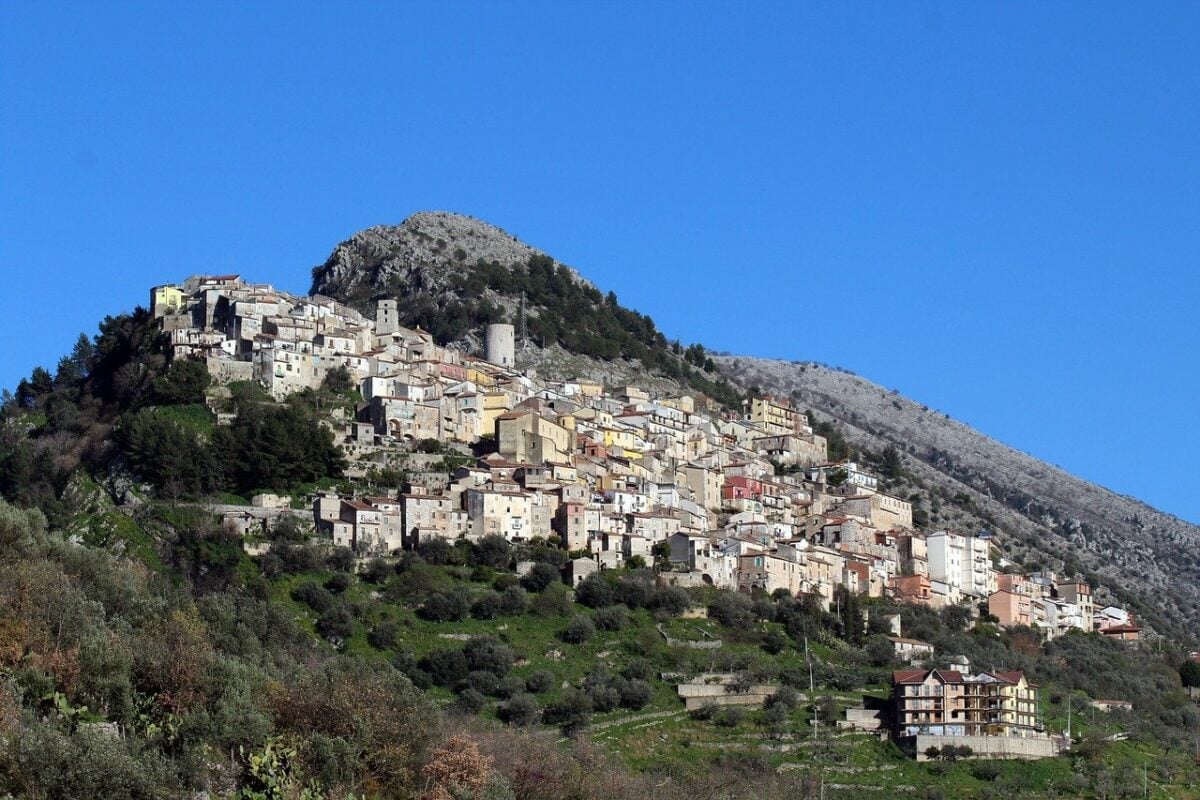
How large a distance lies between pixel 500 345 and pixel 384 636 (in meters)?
38.9

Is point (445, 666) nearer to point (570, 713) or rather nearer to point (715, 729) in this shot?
point (570, 713)

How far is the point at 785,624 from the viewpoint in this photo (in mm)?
73062

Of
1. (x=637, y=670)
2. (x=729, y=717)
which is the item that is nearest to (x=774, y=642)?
(x=637, y=670)

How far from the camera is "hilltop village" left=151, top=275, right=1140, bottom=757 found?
237ft

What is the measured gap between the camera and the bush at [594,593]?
70.4 m

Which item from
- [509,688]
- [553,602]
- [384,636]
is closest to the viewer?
[509,688]

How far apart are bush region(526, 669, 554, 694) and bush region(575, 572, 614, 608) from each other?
6.48 metres

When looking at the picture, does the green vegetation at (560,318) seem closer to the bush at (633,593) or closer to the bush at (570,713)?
the bush at (633,593)

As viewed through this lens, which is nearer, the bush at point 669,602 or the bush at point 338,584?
the bush at point 338,584

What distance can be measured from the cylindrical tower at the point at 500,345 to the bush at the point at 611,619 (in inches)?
1341

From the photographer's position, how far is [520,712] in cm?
6147

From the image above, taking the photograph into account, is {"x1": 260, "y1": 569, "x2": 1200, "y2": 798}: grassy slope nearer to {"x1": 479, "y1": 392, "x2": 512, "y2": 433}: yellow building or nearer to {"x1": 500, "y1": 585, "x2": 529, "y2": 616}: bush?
{"x1": 500, "y1": 585, "x2": 529, "y2": 616}: bush

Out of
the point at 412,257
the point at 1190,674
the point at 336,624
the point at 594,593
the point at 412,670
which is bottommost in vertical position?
the point at 412,670

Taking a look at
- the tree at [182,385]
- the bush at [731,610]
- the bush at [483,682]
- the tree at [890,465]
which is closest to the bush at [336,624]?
the bush at [483,682]
